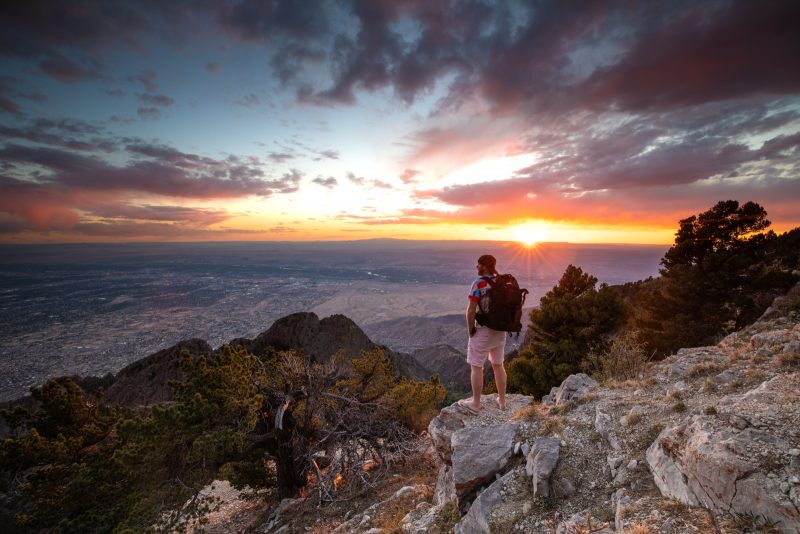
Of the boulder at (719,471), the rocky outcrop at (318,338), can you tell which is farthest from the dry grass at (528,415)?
the rocky outcrop at (318,338)

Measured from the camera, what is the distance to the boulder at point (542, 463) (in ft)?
14.5

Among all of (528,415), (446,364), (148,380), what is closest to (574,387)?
(528,415)

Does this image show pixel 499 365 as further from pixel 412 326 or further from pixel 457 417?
pixel 412 326

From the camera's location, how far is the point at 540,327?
17.3m

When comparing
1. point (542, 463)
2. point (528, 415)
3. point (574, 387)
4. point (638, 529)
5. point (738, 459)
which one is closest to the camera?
point (638, 529)

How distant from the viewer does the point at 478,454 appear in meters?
5.57

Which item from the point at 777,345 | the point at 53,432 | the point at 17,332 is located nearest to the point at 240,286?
the point at 17,332

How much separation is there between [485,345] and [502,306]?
2.94ft

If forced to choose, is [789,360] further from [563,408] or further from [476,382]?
[476,382]

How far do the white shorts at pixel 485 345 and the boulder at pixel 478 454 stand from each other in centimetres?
122

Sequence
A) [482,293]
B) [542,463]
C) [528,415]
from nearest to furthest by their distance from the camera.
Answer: [542,463], [482,293], [528,415]

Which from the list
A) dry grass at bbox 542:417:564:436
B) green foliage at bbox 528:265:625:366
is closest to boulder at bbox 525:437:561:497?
dry grass at bbox 542:417:564:436

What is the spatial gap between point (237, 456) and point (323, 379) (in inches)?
121

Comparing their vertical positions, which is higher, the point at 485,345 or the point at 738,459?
the point at 485,345
